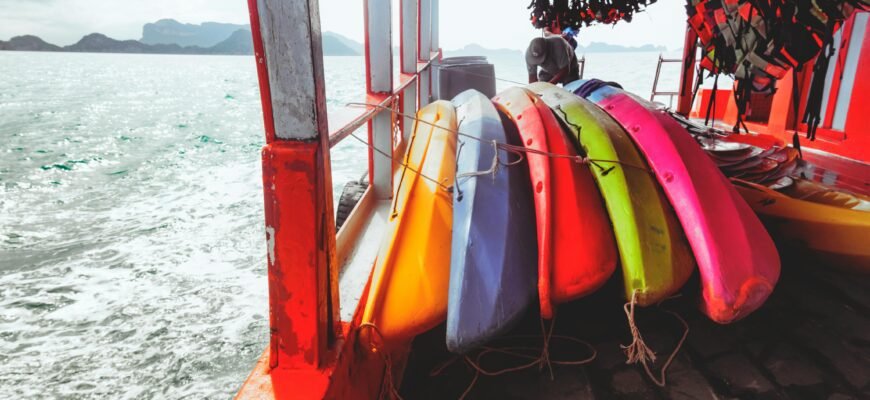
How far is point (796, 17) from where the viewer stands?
6.14ft

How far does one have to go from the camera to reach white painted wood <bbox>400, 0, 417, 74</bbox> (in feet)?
14.1

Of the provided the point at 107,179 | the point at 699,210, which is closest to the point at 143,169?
the point at 107,179

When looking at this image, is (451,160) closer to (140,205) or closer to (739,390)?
(739,390)

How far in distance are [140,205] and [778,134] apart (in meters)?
9.31

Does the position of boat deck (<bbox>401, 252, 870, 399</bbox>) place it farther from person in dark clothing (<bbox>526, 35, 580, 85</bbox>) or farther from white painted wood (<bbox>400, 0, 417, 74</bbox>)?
person in dark clothing (<bbox>526, 35, 580, 85</bbox>)

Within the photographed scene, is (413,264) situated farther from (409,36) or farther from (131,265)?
(131,265)

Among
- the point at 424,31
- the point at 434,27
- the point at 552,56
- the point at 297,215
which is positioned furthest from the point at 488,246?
the point at 434,27

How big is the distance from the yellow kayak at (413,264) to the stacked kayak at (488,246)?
0.06 m

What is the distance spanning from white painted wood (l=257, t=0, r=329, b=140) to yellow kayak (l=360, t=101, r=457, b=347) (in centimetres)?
62

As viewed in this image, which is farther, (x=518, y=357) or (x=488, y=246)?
(x=518, y=357)

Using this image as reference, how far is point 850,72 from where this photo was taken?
4152 mm

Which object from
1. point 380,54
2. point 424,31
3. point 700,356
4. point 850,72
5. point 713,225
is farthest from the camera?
point 424,31

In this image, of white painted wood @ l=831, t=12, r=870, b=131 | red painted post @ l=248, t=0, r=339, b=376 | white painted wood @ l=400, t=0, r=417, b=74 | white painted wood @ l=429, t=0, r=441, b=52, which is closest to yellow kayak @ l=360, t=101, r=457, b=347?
red painted post @ l=248, t=0, r=339, b=376

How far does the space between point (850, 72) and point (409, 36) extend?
4.09 m
